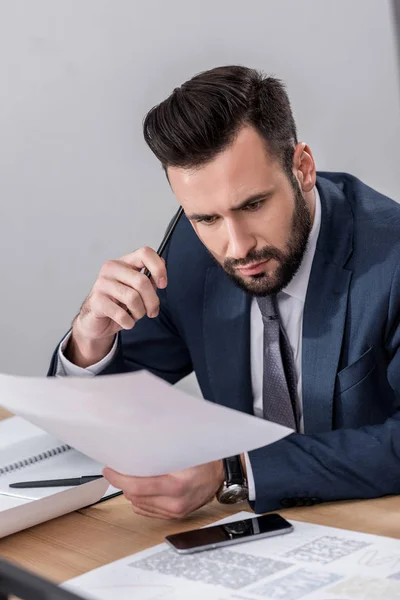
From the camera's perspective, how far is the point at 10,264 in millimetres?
3107

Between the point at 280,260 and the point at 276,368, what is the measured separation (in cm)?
23

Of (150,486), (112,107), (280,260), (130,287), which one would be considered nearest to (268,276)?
(280,260)

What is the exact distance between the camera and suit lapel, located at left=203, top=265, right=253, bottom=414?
1685mm

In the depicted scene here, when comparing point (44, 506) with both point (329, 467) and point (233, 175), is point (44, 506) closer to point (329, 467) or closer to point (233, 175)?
point (329, 467)

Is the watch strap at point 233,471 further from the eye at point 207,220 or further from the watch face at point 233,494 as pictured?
the eye at point 207,220

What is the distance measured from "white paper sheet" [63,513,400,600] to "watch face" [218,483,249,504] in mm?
157

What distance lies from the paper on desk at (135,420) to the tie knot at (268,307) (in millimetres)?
613

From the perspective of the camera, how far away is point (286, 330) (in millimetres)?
1666

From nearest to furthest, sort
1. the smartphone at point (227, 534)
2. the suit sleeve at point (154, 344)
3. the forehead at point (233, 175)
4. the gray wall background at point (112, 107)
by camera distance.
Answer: the smartphone at point (227, 534)
the forehead at point (233, 175)
the suit sleeve at point (154, 344)
the gray wall background at point (112, 107)

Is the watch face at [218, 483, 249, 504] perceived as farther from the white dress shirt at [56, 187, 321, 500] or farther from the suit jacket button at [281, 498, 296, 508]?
the white dress shirt at [56, 187, 321, 500]

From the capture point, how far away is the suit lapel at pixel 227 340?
5.53 ft

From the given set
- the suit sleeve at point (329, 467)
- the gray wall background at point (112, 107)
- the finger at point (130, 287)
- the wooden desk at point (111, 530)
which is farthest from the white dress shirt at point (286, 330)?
the gray wall background at point (112, 107)

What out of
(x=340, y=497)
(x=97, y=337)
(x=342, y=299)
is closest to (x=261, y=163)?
(x=342, y=299)

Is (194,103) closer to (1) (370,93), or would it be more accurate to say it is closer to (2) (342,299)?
(2) (342,299)
